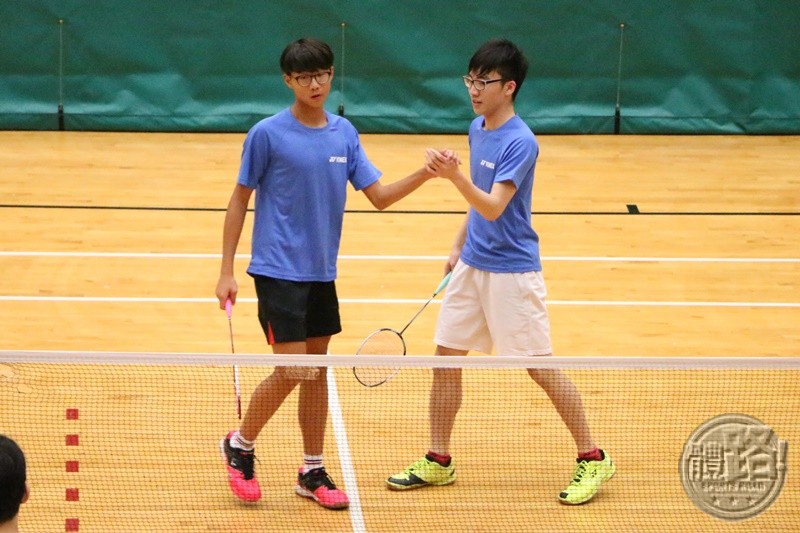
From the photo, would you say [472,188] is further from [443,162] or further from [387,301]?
[387,301]

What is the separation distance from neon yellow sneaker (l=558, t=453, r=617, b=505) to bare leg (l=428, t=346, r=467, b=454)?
61 centimetres

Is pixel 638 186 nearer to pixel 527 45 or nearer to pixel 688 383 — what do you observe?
pixel 527 45

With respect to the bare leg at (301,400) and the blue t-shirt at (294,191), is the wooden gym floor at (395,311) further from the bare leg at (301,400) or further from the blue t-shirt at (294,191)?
the blue t-shirt at (294,191)

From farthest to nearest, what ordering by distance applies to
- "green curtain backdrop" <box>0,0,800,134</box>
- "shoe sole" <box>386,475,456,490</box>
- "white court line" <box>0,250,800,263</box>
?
"green curtain backdrop" <box>0,0,800,134</box>
"white court line" <box>0,250,800,263</box>
"shoe sole" <box>386,475,456,490</box>

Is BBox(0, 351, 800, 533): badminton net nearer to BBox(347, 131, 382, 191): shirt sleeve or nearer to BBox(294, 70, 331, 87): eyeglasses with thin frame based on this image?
BBox(347, 131, 382, 191): shirt sleeve

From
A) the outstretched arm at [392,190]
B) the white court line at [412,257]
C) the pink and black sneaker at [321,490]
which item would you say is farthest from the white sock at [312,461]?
the white court line at [412,257]

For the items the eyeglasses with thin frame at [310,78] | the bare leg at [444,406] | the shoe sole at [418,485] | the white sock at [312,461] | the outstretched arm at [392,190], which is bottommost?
the shoe sole at [418,485]

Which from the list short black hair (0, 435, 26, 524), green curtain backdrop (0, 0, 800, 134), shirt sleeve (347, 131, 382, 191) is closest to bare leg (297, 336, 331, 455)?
shirt sleeve (347, 131, 382, 191)

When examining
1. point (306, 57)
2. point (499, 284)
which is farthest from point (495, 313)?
point (306, 57)

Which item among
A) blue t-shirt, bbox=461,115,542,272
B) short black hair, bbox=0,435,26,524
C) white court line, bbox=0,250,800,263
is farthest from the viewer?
white court line, bbox=0,250,800,263

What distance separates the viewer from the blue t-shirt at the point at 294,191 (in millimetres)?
5523

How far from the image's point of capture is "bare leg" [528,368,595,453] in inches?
228

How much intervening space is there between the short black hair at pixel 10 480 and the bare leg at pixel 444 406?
2.82 metres

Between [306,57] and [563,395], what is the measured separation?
1.93 meters
